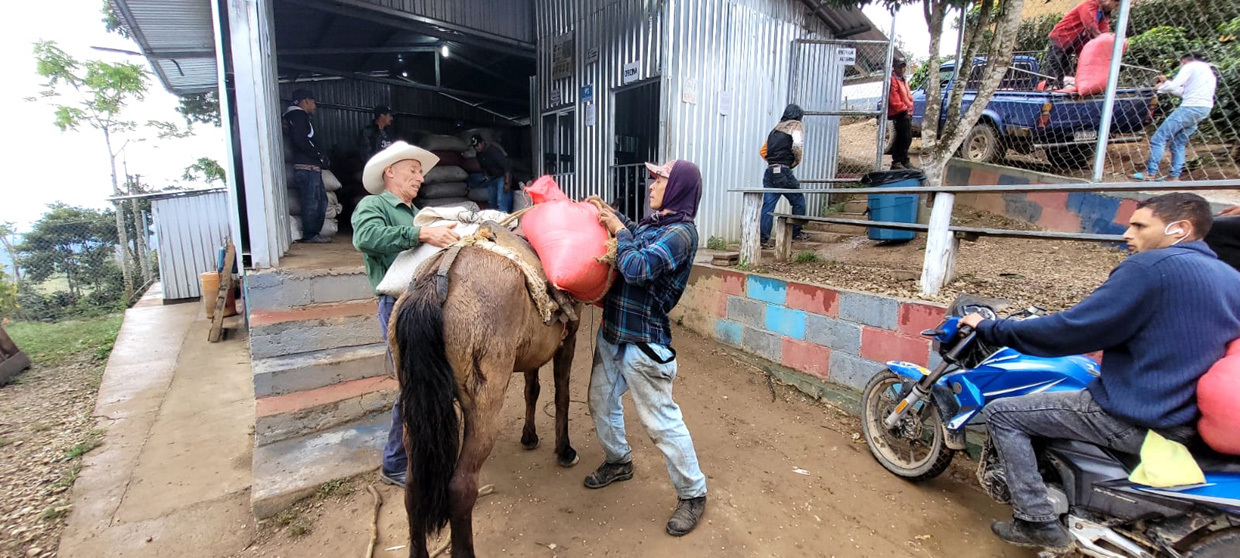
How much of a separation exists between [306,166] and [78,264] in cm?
1010

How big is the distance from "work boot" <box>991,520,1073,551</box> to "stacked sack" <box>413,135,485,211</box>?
709 centimetres

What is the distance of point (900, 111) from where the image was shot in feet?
22.0

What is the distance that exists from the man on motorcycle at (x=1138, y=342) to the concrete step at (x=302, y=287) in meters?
4.08

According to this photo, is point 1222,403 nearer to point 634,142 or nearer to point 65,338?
point 634,142

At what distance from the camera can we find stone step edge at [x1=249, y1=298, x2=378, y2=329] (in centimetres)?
333

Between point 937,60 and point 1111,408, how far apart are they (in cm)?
433

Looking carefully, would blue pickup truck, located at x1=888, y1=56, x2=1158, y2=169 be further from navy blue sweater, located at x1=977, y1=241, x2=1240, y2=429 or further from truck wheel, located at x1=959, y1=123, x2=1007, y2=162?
navy blue sweater, located at x1=977, y1=241, x2=1240, y2=429

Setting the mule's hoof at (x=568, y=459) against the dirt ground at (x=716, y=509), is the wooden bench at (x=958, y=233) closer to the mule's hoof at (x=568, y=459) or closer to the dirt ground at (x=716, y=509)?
the dirt ground at (x=716, y=509)

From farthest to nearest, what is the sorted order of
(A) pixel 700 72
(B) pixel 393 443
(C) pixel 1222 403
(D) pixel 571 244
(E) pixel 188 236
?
1. (E) pixel 188 236
2. (A) pixel 700 72
3. (B) pixel 393 443
4. (D) pixel 571 244
5. (C) pixel 1222 403

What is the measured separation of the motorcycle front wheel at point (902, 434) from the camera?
2609 millimetres

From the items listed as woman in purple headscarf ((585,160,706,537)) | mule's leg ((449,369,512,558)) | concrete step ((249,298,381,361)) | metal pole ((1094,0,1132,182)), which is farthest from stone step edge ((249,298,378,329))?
metal pole ((1094,0,1132,182))

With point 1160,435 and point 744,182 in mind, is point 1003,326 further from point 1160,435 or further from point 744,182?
point 744,182

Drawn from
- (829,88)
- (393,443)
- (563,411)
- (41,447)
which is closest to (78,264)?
(41,447)

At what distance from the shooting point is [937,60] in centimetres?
493
